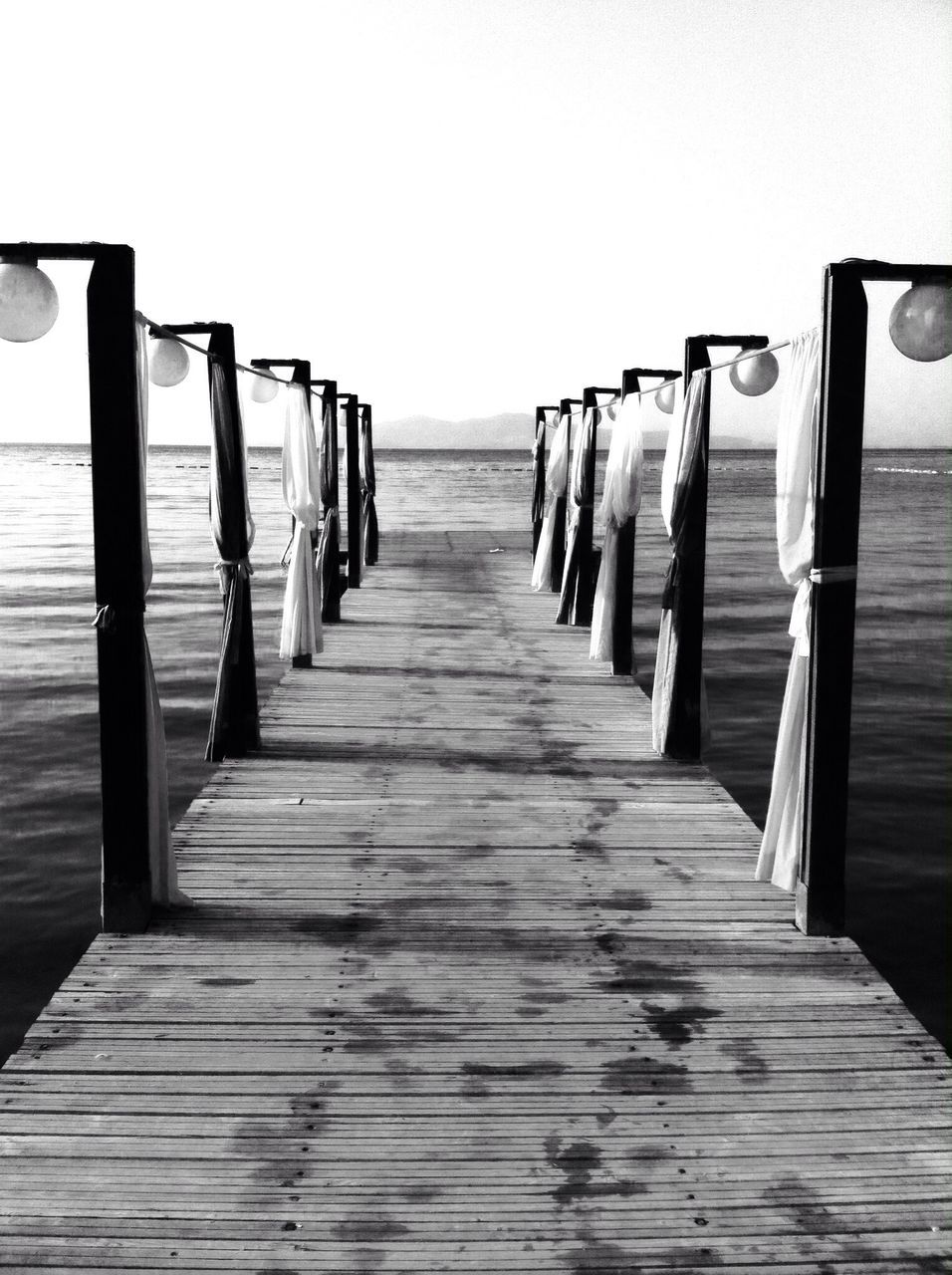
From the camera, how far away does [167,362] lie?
5.42 metres

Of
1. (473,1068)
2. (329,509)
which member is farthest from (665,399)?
(473,1068)

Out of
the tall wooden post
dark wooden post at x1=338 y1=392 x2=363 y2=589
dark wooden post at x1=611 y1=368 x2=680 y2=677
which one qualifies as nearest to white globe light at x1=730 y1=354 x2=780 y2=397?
dark wooden post at x1=611 y1=368 x2=680 y2=677

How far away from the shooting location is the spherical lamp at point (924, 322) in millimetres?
3691

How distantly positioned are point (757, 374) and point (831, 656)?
203cm

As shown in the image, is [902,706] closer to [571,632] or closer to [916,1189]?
[571,632]

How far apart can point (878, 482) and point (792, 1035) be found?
61730 millimetres

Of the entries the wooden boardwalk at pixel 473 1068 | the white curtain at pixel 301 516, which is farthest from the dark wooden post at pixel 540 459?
the wooden boardwalk at pixel 473 1068

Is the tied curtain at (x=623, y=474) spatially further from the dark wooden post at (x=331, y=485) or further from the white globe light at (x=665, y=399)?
the dark wooden post at (x=331, y=485)

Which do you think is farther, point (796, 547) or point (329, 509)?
point (329, 509)

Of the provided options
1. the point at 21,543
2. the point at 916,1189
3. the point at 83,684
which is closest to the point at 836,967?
the point at 916,1189

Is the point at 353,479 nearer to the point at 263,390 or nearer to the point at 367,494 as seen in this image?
the point at 367,494

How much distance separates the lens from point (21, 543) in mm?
24688

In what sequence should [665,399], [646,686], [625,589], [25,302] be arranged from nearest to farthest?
[25,302] → [665,399] → [625,589] → [646,686]

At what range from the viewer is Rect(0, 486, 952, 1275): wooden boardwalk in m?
2.54
